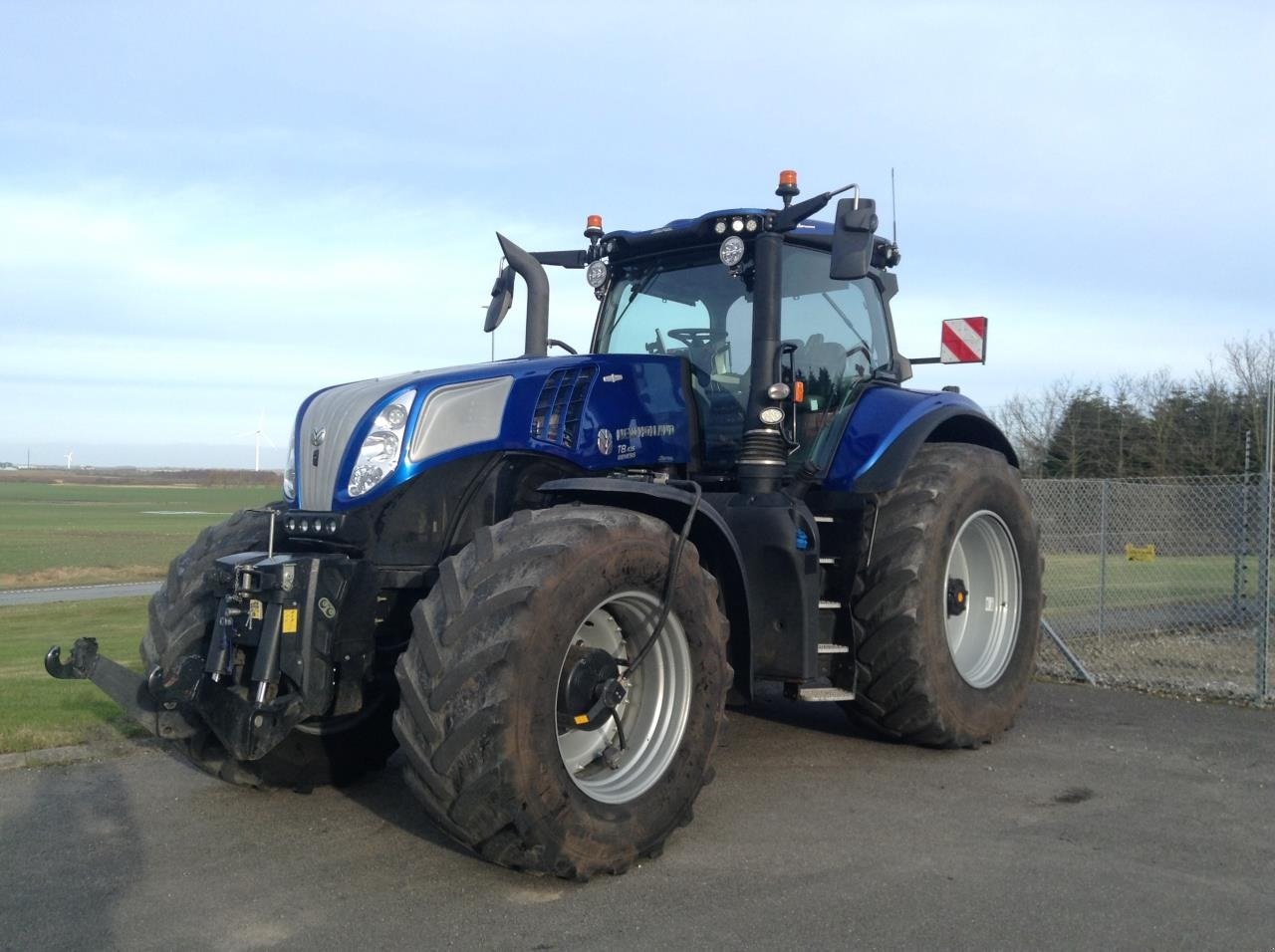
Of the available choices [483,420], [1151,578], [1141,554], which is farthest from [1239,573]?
[483,420]

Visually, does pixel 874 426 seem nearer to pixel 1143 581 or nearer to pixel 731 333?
pixel 731 333

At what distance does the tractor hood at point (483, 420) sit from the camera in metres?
5.03

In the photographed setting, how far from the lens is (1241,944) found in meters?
3.83

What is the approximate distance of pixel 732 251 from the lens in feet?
19.6

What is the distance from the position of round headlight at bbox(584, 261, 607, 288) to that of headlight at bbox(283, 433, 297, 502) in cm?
200

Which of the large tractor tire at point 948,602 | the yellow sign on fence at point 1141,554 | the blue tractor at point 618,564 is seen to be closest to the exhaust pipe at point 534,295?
the blue tractor at point 618,564

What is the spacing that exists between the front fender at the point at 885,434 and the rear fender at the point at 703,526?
1074 millimetres

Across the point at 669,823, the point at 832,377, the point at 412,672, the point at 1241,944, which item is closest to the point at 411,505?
the point at 412,672

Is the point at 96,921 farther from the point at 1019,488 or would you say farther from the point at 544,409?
the point at 1019,488

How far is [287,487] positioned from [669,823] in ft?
7.60

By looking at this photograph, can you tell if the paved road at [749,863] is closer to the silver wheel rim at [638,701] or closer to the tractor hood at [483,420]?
the silver wheel rim at [638,701]

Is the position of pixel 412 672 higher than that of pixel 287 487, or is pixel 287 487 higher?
pixel 287 487

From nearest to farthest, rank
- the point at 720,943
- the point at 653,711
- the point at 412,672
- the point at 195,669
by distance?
the point at 720,943
the point at 412,672
the point at 195,669
the point at 653,711

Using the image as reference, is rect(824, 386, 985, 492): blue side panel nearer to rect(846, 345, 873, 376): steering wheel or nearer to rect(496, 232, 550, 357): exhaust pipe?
rect(846, 345, 873, 376): steering wheel
